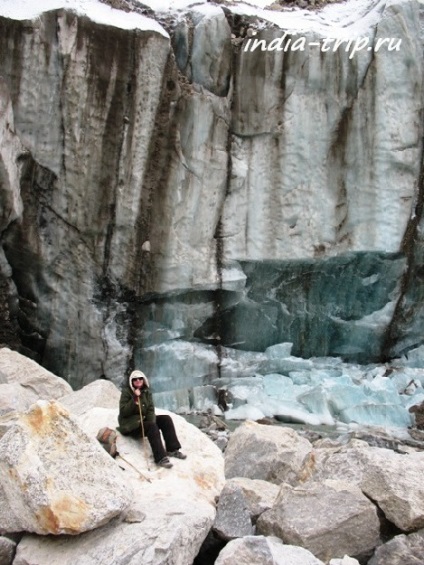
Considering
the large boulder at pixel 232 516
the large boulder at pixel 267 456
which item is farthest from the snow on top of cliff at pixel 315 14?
the large boulder at pixel 232 516

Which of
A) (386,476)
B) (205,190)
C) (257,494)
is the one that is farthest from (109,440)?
(205,190)

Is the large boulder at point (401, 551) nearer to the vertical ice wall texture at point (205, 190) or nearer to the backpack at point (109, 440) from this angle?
the backpack at point (109, 440)

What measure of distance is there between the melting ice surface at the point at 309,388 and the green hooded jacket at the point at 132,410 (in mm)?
6980

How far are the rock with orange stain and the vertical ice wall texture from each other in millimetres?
8092

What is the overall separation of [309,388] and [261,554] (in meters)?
9.60

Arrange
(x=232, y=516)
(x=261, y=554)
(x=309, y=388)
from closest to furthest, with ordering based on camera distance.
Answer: (x=261, y=554), (x=232, y=516), (x=309, y=388)

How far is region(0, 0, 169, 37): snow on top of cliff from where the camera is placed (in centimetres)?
1205

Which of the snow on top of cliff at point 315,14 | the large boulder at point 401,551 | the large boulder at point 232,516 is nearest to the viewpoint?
the large boulder at point 401,551

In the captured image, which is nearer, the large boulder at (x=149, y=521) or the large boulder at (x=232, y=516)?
the large boulder at (x=149, y=521)

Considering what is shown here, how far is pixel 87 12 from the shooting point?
12453 millimetres

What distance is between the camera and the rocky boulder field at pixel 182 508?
3963mm

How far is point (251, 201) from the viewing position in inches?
555

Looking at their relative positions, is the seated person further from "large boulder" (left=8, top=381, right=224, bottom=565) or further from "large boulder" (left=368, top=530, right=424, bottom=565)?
"large boulder" (left=368, top=530, right=424, bottom=565)

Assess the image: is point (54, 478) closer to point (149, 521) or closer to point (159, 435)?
point (149, 521)
